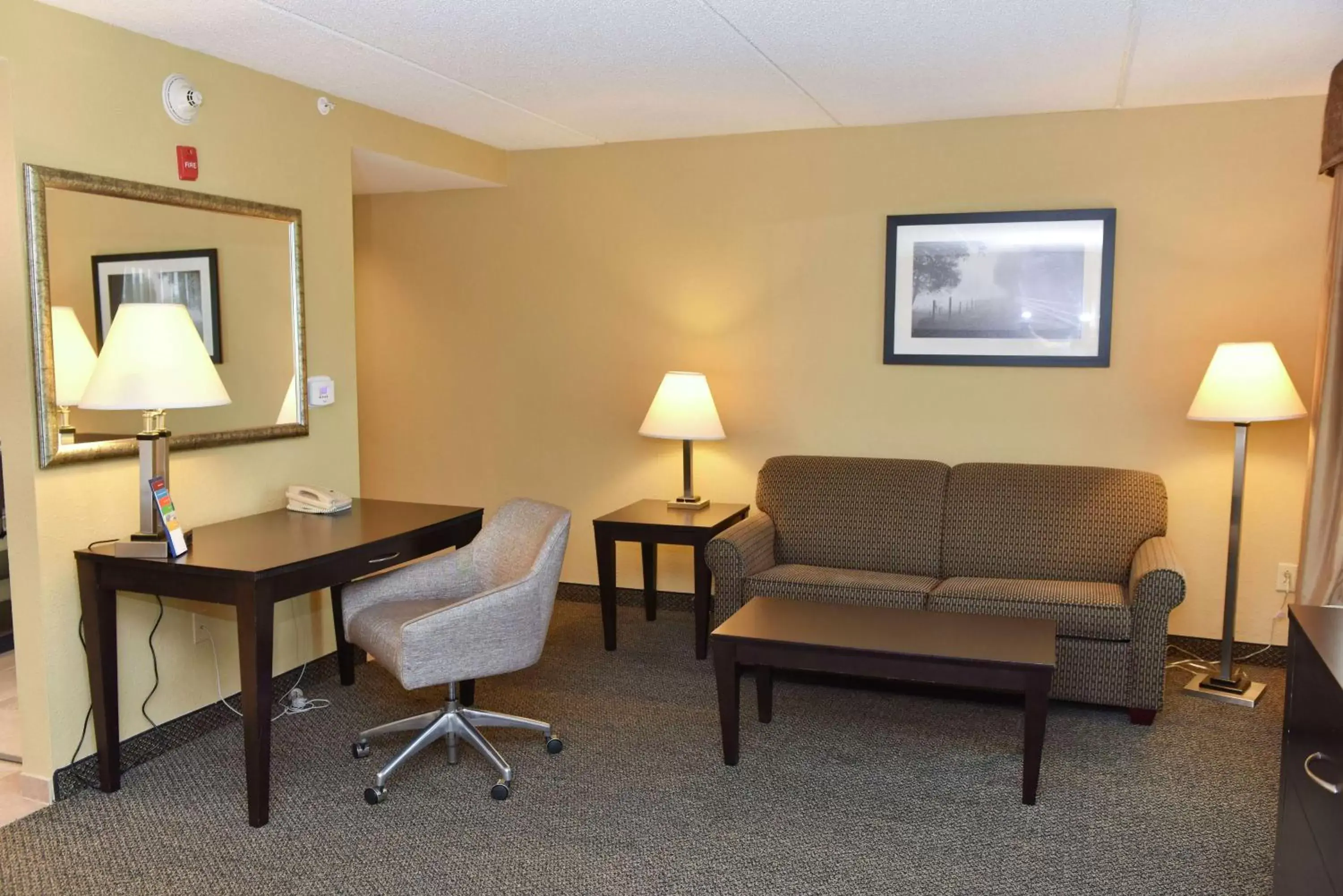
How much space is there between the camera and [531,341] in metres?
5.22

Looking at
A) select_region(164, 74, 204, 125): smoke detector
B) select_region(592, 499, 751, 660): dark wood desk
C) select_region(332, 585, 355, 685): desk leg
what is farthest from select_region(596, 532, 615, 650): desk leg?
select_region(164, 74, 204, 125): smoke detector

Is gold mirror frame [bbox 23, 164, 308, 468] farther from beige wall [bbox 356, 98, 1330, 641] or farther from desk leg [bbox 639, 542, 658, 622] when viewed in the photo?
desk leg [bbox 639, 542, 658, 622]

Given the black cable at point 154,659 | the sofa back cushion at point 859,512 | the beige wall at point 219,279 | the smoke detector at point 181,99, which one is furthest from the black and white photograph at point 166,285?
the sofa back cushion at point 859,512

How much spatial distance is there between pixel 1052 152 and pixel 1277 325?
1.13 meters

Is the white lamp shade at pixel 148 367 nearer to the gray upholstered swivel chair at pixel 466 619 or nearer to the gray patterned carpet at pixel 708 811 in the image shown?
the gray upholstered swivel chair at pixel 466 619

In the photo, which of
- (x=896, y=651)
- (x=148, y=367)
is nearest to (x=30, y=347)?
(x=148, y=367)

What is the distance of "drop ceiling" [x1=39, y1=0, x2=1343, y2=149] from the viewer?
296 centimetres

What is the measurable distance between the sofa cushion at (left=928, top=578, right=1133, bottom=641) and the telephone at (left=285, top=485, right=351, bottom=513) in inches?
85.4

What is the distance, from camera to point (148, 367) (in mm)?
2889

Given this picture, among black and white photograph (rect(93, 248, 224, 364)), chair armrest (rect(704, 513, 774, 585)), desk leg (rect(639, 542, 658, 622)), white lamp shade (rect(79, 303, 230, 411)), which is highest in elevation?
black and white photograph (rect(93, 248, 224, 364))

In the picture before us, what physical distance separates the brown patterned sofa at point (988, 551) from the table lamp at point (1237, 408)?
301mm

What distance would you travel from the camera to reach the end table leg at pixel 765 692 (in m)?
3.54

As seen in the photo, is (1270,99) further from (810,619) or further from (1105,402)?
(810,619)

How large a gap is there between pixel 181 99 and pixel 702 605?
263cm
